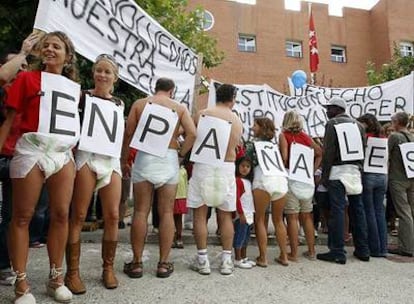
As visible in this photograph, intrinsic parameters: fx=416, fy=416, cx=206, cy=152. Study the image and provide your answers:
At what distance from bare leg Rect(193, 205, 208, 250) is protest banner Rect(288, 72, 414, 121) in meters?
3.86

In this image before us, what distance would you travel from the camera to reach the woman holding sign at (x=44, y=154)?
2832 mm

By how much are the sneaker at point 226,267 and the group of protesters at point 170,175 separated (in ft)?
0.04

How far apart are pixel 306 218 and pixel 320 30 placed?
21.5m

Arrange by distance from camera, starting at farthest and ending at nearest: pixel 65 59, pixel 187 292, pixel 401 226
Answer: pixel 401 226 < pixel 187 292 < pixel 65 59

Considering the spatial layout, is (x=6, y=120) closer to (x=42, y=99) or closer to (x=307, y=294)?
(x=42, y=99)

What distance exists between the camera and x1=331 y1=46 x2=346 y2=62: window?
2459cm

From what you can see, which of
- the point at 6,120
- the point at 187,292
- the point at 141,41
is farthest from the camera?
the point at 141,41

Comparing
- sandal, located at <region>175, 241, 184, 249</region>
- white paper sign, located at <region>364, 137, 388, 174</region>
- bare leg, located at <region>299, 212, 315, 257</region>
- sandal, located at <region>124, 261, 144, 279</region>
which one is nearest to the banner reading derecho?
sandal, located at <region>175, 241, 184, 249</region>

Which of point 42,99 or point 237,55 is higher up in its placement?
point 237,55

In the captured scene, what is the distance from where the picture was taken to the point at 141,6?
7.11 metres

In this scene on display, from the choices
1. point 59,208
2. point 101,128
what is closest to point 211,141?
point 101,128

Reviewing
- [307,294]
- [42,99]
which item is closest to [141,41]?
[42,99]

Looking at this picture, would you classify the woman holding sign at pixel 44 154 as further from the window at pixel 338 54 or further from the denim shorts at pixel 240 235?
the window at pixel 338 54

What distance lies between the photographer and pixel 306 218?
4.89m
